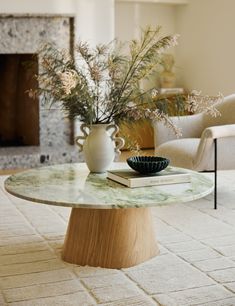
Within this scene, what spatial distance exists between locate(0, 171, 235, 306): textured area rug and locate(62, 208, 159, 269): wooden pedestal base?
5 centimetres

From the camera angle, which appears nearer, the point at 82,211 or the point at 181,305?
the point at 181,305

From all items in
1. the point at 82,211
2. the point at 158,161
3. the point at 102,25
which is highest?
the point at 102,25

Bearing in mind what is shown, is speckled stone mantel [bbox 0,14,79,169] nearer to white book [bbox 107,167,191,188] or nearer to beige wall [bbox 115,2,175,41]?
beige wall [bbox 115,2,175,41]

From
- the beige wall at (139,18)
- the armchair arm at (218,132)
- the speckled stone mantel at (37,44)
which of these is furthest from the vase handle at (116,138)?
the beige wall at (139,18)

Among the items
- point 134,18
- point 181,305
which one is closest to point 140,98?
point 181,305

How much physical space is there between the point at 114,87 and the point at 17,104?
3337 millimetres

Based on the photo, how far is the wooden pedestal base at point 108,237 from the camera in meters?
2.69

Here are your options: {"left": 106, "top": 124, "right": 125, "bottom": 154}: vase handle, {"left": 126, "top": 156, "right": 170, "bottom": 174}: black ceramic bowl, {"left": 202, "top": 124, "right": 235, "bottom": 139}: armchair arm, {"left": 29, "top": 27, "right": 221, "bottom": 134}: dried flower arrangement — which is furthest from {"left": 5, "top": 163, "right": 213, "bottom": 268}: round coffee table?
{"left": 202, "top": 124, "right": 235, "bottom": 139}: armchair arm

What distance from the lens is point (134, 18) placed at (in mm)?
6758

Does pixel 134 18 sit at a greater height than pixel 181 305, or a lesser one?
greater

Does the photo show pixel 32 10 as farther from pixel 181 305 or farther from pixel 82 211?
pixel 181 305

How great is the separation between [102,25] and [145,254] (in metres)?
3.45

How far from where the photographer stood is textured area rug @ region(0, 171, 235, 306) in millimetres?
2381

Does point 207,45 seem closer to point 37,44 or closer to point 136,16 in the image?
point 136,16
